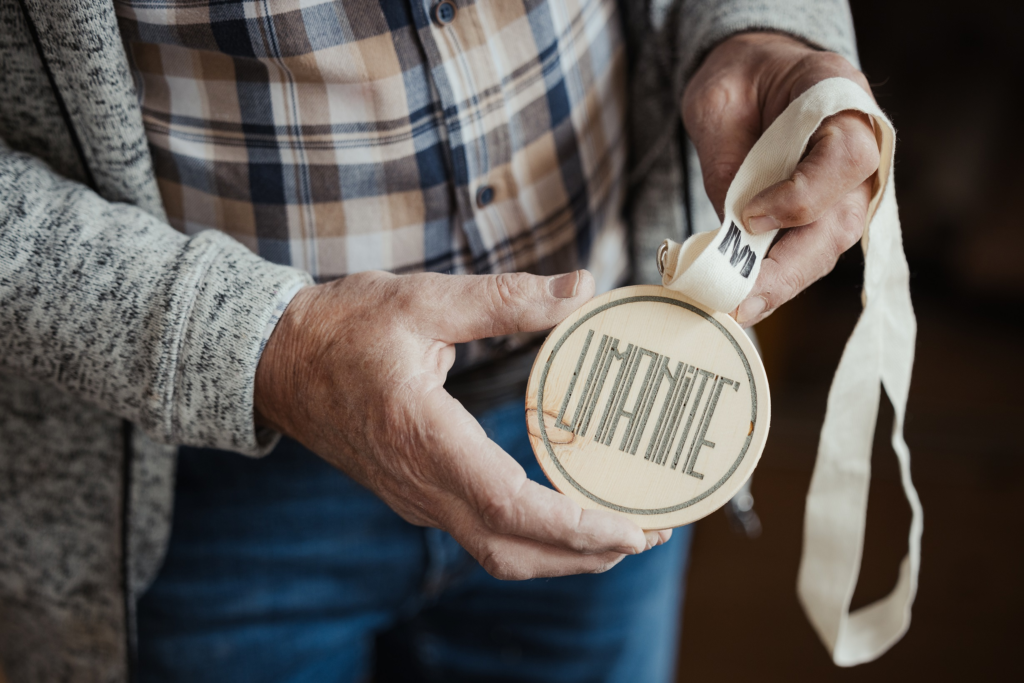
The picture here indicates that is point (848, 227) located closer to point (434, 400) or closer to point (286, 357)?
point (434, 400)

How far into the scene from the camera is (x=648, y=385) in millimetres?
567

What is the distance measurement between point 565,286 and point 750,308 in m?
0.15

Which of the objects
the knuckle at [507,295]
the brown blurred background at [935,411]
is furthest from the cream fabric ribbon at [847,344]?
the brown blurred background at [935,411]

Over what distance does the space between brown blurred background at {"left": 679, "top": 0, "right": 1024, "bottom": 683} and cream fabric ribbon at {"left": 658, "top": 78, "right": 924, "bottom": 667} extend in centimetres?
120

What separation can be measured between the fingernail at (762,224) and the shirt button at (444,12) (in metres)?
0.32

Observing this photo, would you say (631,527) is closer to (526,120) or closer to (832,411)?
(832,411)

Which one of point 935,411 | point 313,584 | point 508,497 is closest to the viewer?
point 508,497

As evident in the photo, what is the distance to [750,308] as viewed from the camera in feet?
1.81

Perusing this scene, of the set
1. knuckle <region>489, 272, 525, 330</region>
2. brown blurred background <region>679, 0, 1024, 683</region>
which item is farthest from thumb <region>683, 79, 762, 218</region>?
brown blurred background <region>679, 0, 1024, 683</region>

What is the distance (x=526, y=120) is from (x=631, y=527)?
1.37 ft

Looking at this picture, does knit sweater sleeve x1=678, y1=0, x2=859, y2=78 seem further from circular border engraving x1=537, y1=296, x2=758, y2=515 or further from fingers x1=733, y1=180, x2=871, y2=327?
circular border engraving x1=537, y1=296, x2=758, y2=515

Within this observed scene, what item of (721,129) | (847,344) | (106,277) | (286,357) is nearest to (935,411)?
(847,344)

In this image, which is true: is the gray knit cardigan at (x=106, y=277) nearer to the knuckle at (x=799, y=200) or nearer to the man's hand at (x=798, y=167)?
the man's hand at (x=798, y=167)

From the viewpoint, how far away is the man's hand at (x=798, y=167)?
0.53 m
